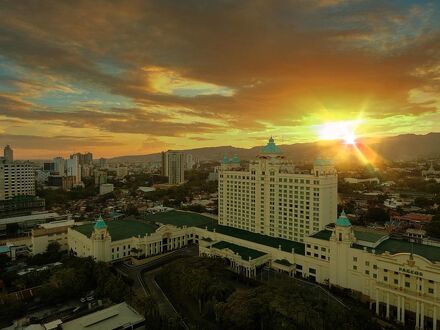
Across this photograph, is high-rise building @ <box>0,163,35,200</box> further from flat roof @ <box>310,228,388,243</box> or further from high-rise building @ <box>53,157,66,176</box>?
flat roof @ <box>310,228,388,243</box>

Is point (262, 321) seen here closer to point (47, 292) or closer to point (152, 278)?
point (152, 278)

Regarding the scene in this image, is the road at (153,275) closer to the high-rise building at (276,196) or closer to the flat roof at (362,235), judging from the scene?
the high-rise building at (276,196)

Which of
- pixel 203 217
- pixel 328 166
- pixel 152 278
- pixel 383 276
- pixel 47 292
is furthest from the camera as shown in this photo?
pixel 203 217

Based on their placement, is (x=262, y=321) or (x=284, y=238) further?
(x=284, y=238)

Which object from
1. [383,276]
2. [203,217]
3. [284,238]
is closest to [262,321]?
[383,276]

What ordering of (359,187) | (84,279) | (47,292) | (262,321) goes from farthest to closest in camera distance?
(359,187) < (84,279) < (47,292) < (262,321)
